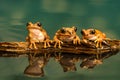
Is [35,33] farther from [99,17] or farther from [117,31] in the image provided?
[99,17]

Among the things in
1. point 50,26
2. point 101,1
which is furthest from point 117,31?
point 101,1

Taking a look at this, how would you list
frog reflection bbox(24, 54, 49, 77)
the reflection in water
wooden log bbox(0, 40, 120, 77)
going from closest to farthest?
frog reflection bbox(24, 54, 49, 77)
the reflection in water
wooden log bbox(0, 40, 120, 77)

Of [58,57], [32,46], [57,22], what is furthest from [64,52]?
[57,22]

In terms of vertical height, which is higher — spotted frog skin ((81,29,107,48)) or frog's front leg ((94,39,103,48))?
spotted frog skin ((81,29,107,48))

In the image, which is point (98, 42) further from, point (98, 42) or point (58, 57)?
point (58, 57)

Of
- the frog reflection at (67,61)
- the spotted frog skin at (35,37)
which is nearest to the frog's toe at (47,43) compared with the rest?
the spotted frog skin at (35,37)

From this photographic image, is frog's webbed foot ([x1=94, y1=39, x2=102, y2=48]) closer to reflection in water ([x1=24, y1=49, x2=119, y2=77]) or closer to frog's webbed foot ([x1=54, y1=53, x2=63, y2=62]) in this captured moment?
reflection in water ([x1=24, y1=49, x2=119, y2=77])

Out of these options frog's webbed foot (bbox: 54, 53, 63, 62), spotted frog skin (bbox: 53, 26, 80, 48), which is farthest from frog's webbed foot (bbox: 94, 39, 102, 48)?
frog's webbed foot (bbox: 54, 53, 63, 62)

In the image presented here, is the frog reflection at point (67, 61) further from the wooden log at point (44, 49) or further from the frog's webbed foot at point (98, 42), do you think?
the frog's webbed foot at point (98, 42)
